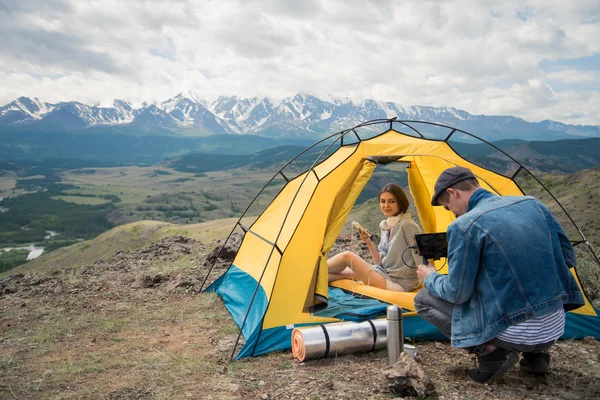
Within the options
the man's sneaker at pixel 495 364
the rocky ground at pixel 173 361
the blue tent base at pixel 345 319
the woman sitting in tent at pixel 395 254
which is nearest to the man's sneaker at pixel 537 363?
the rocky ground at pixel 173 361

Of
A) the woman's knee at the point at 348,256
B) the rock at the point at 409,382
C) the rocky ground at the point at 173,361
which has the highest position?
the woman's knee at the point at 348,256

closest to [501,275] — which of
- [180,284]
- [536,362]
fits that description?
[536,362]

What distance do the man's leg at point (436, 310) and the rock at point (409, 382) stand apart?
2.01 ft

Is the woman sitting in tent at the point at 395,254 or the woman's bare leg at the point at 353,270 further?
the woman's bare leg at the point at 353,270

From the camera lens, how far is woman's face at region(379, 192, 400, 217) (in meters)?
7.48

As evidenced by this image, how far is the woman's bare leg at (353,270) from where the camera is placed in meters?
7.66

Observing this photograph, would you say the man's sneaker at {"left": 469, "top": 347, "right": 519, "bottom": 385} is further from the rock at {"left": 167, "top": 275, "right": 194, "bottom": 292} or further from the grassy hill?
the grassy hill

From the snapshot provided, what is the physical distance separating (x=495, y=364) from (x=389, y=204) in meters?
3.31

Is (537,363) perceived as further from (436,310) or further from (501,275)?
(501,275)

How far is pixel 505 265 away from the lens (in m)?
4.19

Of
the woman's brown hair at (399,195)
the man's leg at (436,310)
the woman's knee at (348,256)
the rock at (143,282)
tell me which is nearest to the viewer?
the man's leg at (436,310)

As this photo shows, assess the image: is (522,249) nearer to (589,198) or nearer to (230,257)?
(230,257)

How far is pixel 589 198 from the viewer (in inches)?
1206

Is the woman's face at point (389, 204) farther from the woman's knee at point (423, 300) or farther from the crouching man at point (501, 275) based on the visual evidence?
the crouching man at point (501, 275)
